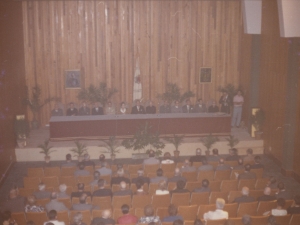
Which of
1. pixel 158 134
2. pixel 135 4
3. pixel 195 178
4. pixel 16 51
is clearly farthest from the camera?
pixel 135 4

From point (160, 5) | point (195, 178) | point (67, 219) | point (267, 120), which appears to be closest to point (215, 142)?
point (267, 120)

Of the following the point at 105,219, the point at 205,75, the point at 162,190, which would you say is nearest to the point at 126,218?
the point at 105,219

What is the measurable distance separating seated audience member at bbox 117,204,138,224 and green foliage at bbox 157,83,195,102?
9.61m

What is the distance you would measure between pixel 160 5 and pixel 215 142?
6364 millimetres

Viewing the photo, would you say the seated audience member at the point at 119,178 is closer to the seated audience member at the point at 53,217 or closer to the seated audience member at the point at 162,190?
the seated audience member at the point at 162,190

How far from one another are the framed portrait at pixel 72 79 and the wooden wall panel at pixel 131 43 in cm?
19

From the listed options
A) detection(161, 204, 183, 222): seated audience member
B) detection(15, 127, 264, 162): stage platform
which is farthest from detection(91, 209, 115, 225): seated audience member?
detection(15, 127, 264, 162): stage platform

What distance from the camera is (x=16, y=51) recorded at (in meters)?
13.9

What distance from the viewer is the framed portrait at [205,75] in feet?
54.5

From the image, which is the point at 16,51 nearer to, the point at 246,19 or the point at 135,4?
the point at 135,4

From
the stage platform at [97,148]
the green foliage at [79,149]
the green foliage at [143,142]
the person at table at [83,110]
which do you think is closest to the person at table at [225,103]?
the stage platform at [97,148]

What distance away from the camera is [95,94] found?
1565 cm

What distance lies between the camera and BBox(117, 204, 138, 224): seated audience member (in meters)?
6.80

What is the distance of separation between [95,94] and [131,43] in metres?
2.63
